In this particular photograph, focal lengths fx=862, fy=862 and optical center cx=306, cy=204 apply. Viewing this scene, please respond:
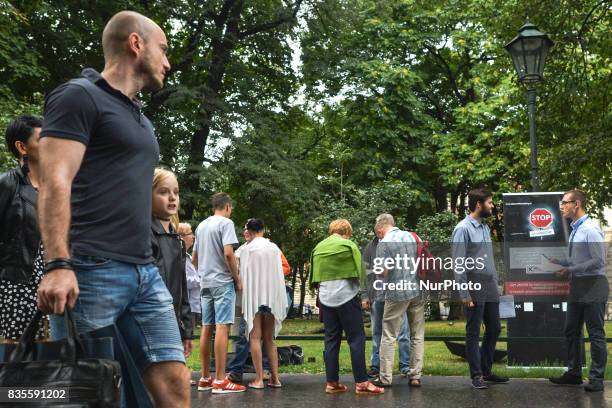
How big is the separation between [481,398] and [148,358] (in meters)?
6.01

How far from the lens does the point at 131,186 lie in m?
3.47

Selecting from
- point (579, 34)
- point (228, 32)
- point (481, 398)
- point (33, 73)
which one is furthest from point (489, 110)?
point (481, 398)

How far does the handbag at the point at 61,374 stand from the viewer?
2.82 metres

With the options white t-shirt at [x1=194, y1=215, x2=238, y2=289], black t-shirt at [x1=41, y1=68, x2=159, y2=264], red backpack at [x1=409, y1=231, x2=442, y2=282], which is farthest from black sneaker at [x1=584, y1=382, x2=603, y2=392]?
black t-shirt at [x1=41, y1=68, x2=159, y2=264]

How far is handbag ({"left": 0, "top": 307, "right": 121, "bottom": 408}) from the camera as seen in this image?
282 centimetres

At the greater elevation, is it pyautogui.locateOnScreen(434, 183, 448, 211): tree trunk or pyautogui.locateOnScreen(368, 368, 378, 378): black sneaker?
pyautogui.locateOnScreen(434, 183, 448, 211): tree trunk

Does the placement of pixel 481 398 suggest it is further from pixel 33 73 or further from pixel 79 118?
pixel 33 73

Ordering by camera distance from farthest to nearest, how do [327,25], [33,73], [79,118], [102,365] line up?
1. [327,25]
2. [33,73]
3. [79,118]
4. [102,365]

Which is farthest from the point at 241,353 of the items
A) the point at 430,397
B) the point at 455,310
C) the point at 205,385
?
the point at 455,310

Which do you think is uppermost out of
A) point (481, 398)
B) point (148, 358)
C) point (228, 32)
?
point (228, 32)

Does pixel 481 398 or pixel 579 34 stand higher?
pixel 579 34

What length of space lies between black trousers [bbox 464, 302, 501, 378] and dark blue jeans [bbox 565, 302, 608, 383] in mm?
838

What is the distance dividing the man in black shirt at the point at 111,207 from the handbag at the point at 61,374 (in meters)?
0.14

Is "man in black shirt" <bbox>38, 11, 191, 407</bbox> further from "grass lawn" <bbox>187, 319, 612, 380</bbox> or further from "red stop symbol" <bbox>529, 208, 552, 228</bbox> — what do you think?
"red stop symbol" <bbox>529, 208, 552, 228</bbox>
